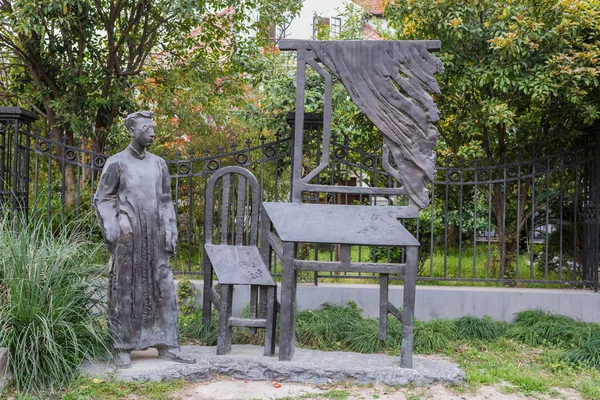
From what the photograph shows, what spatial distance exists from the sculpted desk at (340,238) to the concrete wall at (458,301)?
73.2 inches

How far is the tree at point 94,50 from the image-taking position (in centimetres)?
900

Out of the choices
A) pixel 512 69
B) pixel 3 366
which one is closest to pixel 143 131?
pixel 3 366

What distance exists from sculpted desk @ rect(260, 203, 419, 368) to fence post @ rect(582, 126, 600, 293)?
10.8ft

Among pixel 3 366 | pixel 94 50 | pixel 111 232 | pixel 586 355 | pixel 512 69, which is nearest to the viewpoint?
pixel 3 366

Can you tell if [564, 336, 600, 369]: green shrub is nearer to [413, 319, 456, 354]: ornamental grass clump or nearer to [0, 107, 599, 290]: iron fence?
[413, 319, 456, 354]: ornamental grass clump

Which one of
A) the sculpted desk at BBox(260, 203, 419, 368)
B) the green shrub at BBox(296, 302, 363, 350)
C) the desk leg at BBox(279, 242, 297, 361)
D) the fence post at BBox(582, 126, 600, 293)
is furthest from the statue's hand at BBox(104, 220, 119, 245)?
the fence post at BBox(582, 126, 600, 293)

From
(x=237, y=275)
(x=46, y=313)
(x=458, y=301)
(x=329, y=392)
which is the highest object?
(x=237, y=275)

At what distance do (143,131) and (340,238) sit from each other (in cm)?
183

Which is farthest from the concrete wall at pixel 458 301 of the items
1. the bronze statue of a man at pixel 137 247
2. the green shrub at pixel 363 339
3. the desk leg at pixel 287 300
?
the bronze statue of a man at pixel 137 247

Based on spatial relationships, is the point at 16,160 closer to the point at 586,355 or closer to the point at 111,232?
the point at 111,232

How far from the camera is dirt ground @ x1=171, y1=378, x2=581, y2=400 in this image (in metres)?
4.62

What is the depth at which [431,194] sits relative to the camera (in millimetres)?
8594

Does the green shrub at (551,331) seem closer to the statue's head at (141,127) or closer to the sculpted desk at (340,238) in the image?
the sculpted desk at (340,238)

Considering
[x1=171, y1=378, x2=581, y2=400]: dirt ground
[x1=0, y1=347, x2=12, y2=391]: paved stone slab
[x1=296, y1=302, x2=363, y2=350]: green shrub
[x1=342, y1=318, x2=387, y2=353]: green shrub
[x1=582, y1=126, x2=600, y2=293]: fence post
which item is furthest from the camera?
[x1=582, y1=126, x2=600, y2=293]: fence post
